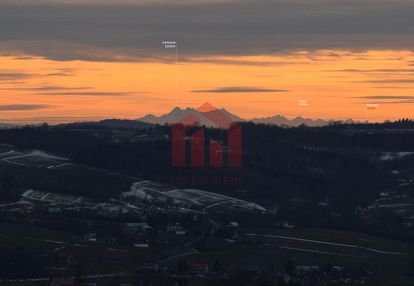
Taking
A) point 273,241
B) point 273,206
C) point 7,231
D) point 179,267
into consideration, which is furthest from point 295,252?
point 273,206

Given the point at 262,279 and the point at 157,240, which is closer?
the point at 262,279

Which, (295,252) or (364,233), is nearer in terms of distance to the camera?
(295,252)

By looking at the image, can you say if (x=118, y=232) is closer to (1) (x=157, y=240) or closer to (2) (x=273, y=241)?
(1) (x=157, y=240)

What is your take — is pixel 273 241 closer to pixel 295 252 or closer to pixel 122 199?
pixel 295 252

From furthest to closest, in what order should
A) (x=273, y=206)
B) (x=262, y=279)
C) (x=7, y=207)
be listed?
(x=273, y=206) → (x=7, y=207) → (x=262, y=279)

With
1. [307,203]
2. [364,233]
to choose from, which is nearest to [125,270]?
[364,233]

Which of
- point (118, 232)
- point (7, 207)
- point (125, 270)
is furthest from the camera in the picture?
point (7, 207)

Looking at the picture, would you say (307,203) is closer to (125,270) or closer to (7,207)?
(7,207)

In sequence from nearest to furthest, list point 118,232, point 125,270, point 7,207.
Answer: point 125,270 < point 118,232 < point 7,207

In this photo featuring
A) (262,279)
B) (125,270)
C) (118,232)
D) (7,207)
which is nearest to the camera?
(262,279)
